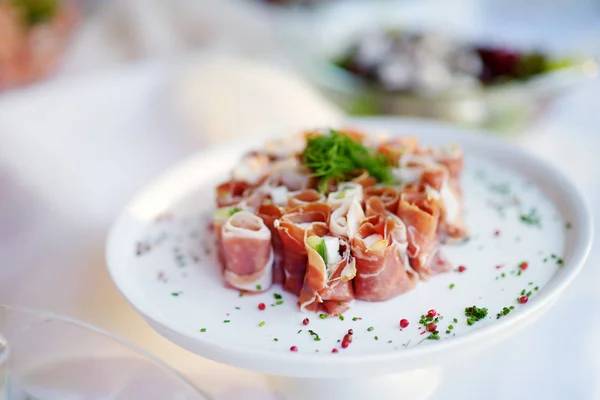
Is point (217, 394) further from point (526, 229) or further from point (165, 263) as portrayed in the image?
point (526, 229)

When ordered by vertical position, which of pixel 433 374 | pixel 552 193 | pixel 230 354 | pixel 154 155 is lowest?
pixel 154 155

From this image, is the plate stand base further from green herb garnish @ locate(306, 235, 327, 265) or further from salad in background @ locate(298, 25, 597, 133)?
salad in background @ locate(298, 25, 597, 133)

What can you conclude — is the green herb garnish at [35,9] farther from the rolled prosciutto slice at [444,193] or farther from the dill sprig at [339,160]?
the rolled prosciutto slice at [444,193]

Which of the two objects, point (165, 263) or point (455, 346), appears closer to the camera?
point (455, 346)

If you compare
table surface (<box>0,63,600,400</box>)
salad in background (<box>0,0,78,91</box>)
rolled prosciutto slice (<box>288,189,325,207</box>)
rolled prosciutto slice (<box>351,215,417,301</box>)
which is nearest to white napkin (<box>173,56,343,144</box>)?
table surface (<box>0,63,600,400</box>)

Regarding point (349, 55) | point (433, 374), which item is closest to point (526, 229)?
point (433, 374)
